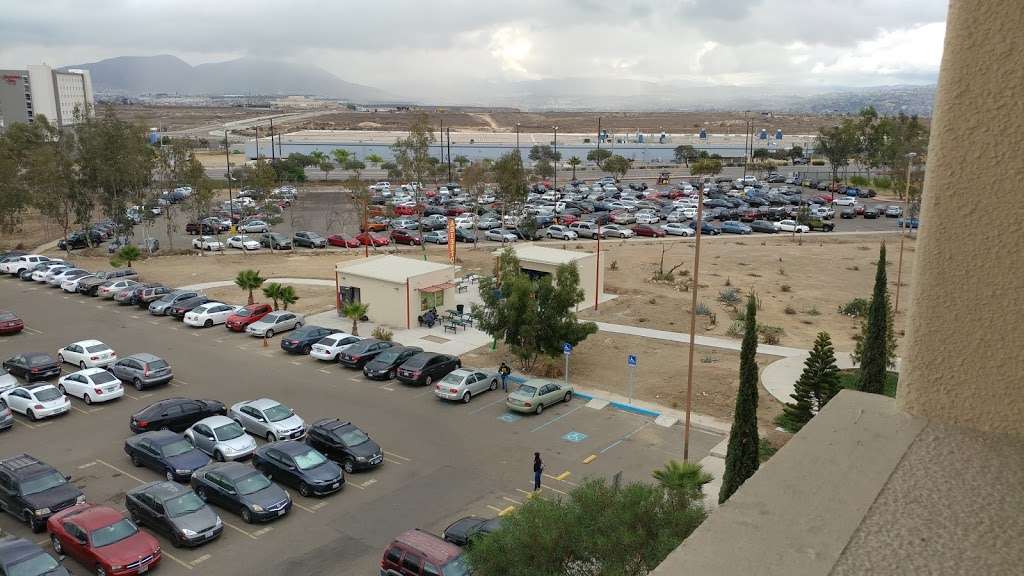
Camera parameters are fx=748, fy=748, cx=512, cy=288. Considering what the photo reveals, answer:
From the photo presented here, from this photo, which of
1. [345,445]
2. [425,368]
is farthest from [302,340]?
[345,445]

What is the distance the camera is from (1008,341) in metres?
3.38

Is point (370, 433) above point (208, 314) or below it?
below

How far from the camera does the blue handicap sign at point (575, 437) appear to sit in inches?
802

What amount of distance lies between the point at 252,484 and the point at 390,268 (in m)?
17.6

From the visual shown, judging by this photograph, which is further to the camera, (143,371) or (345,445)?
(143,371)

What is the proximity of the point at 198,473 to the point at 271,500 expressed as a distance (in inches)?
84.5

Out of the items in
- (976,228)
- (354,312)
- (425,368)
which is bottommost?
(425,368)

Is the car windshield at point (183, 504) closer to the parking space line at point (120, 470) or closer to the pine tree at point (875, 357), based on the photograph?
the parking space line at point (120, 470)

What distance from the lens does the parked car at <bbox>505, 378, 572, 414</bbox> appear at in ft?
72.7

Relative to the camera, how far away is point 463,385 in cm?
2316

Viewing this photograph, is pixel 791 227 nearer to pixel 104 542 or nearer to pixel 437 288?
pixel 437 288

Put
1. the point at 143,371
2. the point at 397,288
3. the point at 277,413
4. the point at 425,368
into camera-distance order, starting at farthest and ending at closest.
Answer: the point at 397,288 < the point at 425,368 < the point at 143,371 < the point at 277,413

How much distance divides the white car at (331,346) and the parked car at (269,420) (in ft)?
19.0

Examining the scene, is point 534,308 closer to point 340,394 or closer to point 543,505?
point 340,394
